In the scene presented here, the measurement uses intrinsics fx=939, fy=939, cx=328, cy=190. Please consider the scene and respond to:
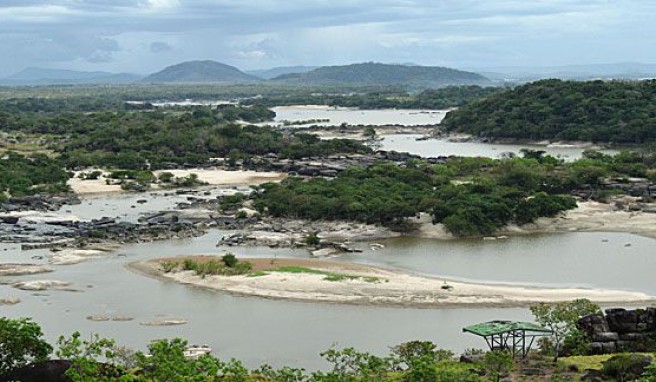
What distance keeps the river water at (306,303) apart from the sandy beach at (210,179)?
18.2 meters

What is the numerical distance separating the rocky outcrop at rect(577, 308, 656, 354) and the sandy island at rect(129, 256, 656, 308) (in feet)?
23.7

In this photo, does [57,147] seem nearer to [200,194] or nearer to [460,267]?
[200,194]

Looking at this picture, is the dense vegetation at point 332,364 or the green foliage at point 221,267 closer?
the dense vegetation at point 332,364

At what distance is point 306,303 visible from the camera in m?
35.3

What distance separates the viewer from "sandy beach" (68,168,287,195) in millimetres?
66312

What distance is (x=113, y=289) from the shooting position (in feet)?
124

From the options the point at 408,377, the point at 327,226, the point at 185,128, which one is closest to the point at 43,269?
the point at 327,226

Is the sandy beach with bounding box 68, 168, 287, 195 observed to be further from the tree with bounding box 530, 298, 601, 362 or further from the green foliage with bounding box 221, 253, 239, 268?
the tree with bounding box 530, 298, 601, 362

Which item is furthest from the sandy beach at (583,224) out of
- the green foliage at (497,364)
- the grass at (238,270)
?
the green foliage at (497,364)

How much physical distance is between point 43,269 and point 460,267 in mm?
18337

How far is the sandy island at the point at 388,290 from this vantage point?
35125mm

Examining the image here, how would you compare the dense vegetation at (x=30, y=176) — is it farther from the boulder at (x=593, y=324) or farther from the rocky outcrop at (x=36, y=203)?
the boulder at (x=593, y=324)

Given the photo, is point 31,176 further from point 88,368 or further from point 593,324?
point 88,368

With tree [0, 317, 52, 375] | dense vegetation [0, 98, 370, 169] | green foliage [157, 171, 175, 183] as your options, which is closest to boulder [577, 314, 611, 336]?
tree [0, 317, 52, 375]
